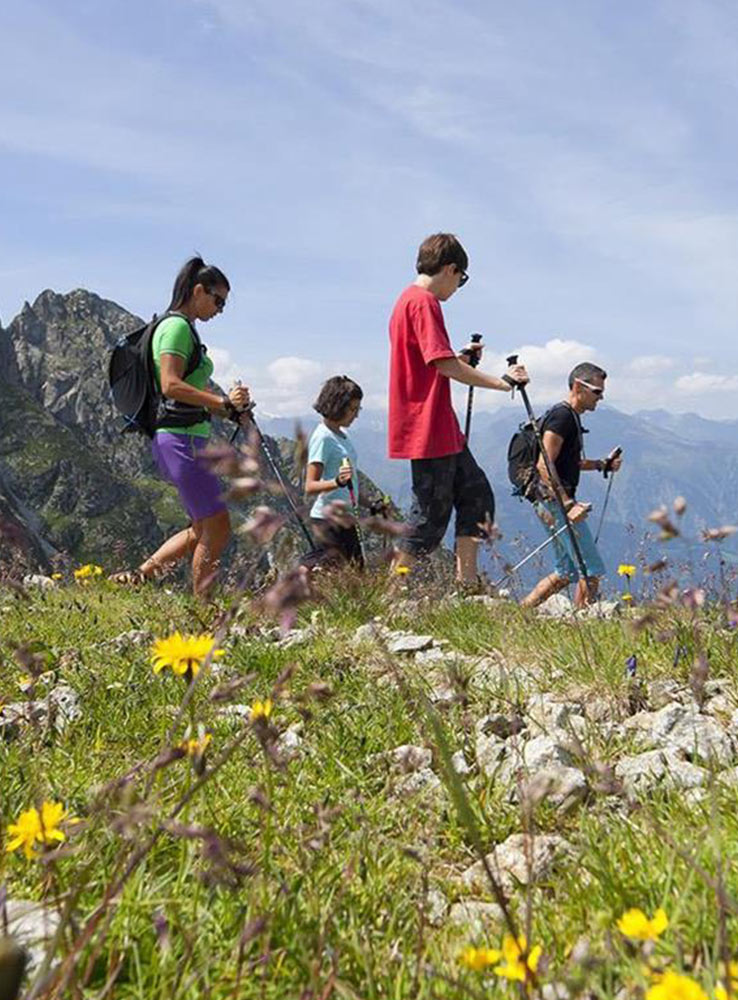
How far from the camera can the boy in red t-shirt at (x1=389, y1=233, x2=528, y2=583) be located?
788cm

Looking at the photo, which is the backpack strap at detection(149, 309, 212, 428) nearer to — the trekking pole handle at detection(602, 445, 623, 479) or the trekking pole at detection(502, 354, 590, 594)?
the trekking pole at detection(502, 354, 590, 594)

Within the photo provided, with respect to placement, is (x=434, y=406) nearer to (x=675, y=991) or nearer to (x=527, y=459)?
(x=527, y=459)

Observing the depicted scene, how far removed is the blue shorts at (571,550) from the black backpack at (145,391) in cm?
368

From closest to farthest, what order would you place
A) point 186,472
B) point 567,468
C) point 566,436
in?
1. point 186,472
2. point 566,436
3. point 567,468

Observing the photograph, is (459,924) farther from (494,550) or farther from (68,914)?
(494,550)

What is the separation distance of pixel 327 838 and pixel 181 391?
5237mm

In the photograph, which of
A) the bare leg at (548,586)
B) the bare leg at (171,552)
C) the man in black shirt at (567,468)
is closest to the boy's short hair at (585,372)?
the man in black shirt at (567,468)

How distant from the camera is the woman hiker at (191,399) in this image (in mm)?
7324

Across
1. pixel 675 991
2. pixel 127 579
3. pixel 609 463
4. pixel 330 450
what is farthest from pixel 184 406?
pixel 675 991

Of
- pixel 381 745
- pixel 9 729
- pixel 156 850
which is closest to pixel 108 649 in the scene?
pixel 9 729

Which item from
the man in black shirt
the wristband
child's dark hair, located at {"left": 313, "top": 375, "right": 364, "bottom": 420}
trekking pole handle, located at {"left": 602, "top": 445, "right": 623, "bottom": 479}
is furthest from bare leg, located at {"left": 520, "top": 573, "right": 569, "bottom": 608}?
the wristband

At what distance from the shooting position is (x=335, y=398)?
9.13m

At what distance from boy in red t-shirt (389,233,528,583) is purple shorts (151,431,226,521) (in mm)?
1749

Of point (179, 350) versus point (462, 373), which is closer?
point (179, 350)
